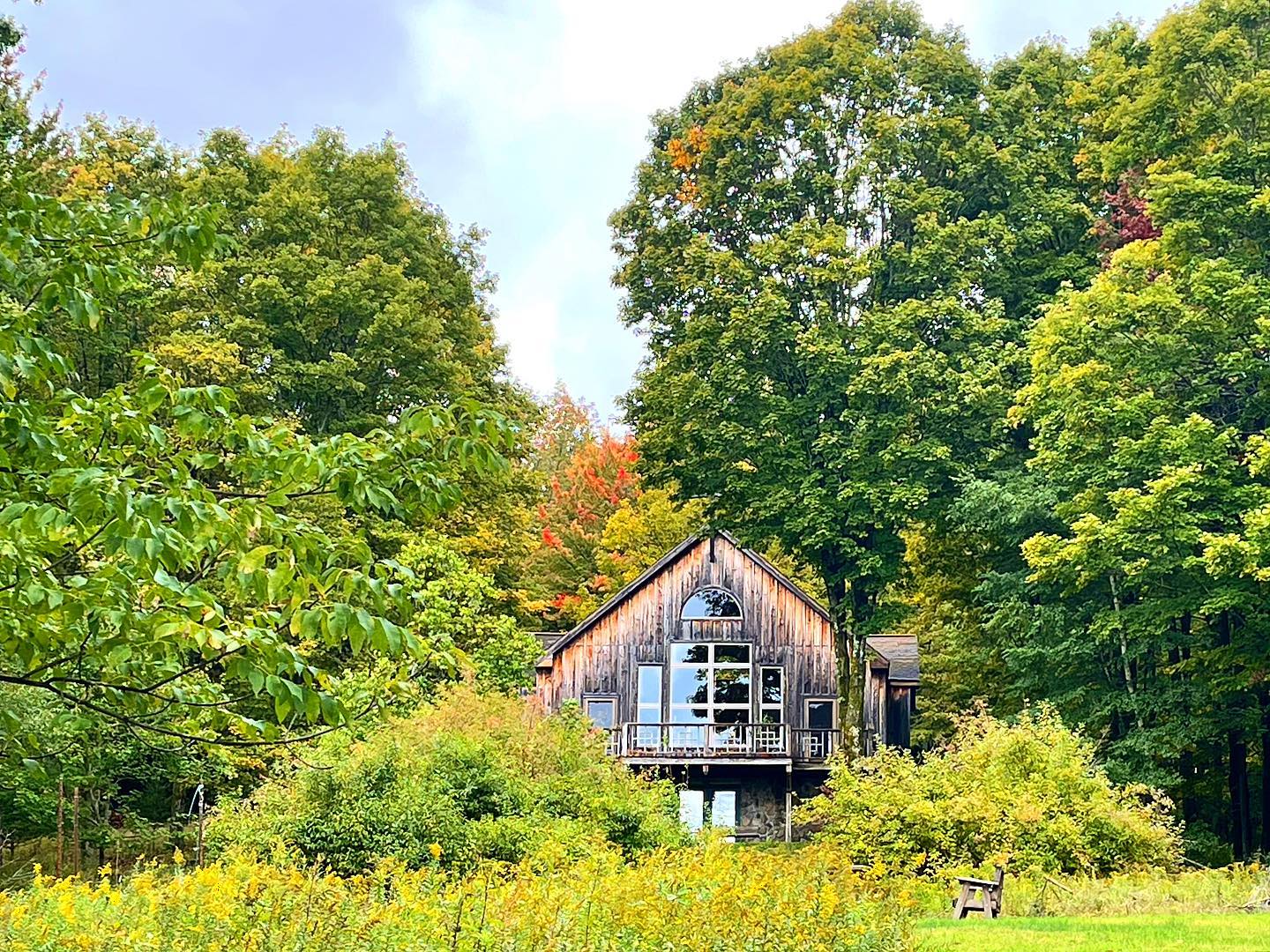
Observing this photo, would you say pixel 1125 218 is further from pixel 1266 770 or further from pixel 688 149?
pixel 1266 770

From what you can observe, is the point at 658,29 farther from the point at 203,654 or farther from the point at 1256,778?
the point at 1256,778

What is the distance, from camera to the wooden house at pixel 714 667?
30.3 meters

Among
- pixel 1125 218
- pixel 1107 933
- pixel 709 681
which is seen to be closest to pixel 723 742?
pixel 709 681

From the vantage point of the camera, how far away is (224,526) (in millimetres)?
4527

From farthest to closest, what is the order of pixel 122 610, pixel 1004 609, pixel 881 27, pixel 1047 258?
pixel 881 27 → pixel 1047 258 → pixel 1004 609 → pixel 122 610

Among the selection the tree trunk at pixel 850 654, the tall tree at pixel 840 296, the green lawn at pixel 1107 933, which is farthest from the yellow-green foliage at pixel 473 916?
the tree trunk at pixel 850 654

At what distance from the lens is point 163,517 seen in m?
4.30

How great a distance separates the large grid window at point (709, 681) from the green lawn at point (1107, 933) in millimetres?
17434

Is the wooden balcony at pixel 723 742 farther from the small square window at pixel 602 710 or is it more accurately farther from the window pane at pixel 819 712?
the small square window at pixel 602 710

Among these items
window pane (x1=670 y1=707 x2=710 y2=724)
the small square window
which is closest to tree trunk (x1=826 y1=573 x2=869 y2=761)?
window pane (x1=670 y1=707 x2=710 y2=724)

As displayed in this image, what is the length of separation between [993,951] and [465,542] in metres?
20.3

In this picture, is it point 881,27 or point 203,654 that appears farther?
point 881,27

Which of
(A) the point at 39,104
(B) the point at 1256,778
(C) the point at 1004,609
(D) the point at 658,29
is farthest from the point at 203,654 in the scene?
(B) the point at 1256,778

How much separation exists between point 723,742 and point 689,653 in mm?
2273
